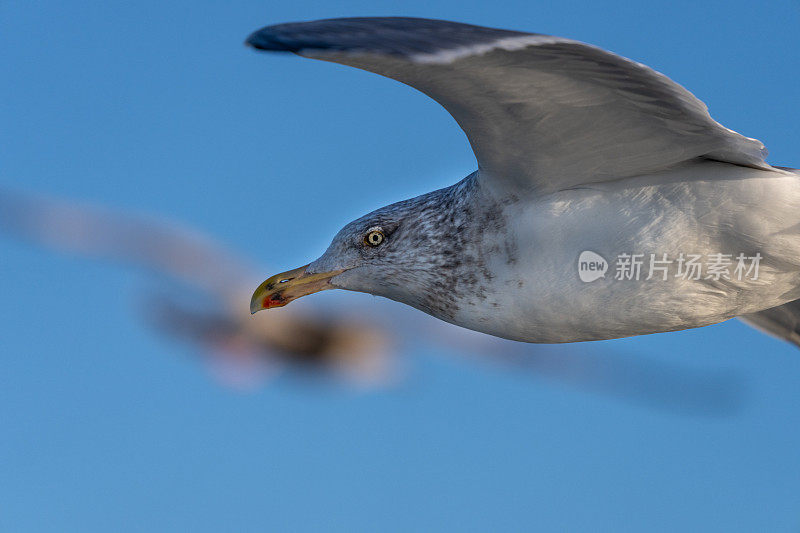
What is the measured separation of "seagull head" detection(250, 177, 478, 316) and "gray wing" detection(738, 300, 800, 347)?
2049 mm

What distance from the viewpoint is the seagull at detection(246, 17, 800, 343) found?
262 centimetres

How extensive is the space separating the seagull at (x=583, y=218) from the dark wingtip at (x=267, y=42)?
0.17 m

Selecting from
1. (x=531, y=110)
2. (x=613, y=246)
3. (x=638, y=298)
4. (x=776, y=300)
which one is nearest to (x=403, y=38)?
(x=531, y=110)

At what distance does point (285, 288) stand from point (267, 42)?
1673 millimetres

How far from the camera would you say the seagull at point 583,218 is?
2621 millimetres

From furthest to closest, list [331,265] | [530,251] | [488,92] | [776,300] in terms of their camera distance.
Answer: [331,265]
[776,300]
[530,251]
[488,92]

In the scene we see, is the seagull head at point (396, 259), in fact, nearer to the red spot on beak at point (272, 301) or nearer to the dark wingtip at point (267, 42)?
the red spot on beak at point (272, 301)

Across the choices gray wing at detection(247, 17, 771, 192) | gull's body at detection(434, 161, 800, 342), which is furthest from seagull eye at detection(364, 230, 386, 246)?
gray wing at detection(247, 17, 771, 192)

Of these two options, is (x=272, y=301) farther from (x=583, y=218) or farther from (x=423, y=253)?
(x=583, y=218)

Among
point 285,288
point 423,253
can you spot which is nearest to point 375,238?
point 423,253

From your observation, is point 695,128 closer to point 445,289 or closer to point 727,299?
point 727,299

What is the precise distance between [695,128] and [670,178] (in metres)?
0.31

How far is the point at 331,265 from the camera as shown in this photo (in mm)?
3617

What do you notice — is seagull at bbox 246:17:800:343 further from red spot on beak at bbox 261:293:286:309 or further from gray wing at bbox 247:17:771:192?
red spot on beak at bbox 261:293:286:309
